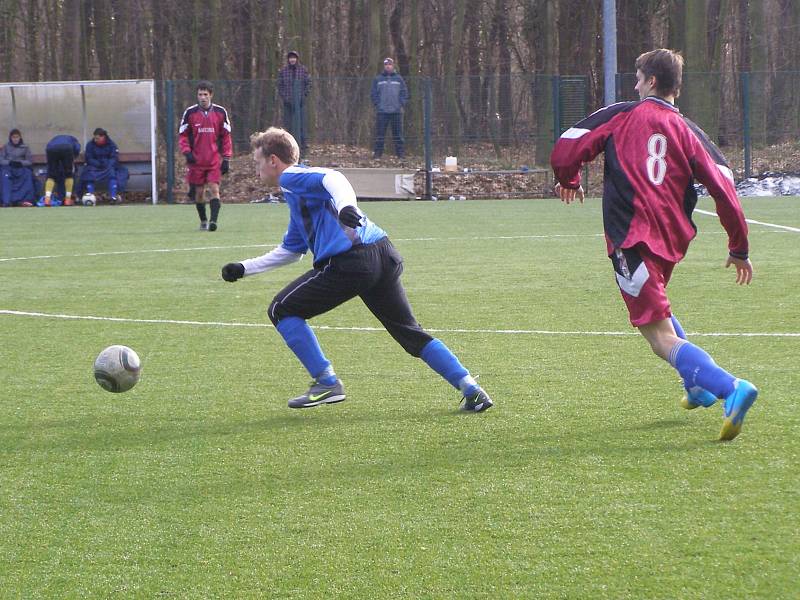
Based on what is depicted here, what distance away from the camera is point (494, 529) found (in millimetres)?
4082

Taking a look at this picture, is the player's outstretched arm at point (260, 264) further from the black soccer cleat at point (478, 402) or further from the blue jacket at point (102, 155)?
the blue jacket at point (102, 155)

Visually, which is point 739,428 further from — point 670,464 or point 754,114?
point 754,114

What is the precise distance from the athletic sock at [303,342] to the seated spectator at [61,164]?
19.7 metres

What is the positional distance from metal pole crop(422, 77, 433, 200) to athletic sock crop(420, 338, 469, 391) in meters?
20.5

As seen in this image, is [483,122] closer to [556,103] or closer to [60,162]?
[556,103]


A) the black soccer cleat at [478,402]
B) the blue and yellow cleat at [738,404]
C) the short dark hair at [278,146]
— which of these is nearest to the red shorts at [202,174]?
the short dark hair at [278,146]

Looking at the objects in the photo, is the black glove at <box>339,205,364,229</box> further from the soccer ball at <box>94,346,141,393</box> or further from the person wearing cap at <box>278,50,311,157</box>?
the person wearing cap at <box>278,50,311,157</box>

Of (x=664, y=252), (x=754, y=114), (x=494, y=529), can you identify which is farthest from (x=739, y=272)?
(x=754, y=114)

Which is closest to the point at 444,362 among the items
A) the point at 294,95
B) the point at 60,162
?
the point at 60,162

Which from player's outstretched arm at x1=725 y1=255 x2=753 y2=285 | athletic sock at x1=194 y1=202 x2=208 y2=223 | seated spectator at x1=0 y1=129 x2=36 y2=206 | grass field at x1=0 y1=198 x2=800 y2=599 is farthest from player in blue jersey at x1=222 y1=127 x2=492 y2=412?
seated spectator at x1=0 y1=129 x2=36 y2=206

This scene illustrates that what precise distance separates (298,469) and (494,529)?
3.75ft

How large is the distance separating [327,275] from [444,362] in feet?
2.33

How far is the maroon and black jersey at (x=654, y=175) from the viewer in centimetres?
512

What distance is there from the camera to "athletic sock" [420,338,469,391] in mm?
5977
